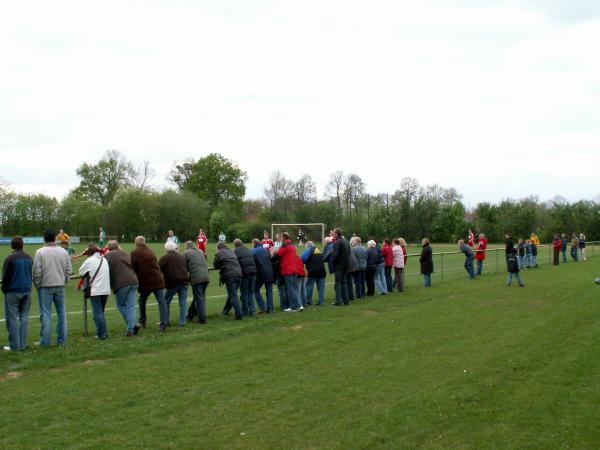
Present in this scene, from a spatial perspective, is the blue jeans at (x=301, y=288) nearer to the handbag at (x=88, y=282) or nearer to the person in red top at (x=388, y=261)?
the person in red top at (x=388, y=261)

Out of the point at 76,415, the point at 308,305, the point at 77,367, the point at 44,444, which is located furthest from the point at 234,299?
the point at 44,444

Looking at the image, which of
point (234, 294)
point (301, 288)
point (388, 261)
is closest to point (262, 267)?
point (234, 294)

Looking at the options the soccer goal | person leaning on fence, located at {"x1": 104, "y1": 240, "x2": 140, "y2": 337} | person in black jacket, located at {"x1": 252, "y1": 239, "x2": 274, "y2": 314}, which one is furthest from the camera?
the soccer goal

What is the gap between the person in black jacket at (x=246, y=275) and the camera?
13477mm

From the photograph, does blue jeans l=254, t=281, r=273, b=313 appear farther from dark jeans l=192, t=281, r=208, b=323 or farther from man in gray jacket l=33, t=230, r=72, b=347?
man in gray jacket l=33, t=230, r=72, b=347

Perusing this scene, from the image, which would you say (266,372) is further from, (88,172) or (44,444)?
(88,172)

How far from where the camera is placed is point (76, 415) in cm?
639

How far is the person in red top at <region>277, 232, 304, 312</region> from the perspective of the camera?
47.1 ft

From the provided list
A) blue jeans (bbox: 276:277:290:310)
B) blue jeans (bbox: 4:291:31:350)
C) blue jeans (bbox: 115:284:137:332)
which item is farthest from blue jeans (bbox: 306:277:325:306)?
blue jeans (bbox: 4:291:31:350)

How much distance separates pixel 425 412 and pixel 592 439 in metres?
1.63

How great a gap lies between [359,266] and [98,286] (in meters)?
8.17

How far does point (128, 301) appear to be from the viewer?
36.1ft

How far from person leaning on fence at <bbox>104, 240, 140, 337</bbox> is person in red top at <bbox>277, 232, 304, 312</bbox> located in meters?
4.31

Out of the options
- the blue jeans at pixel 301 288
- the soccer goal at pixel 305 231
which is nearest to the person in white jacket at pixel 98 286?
the blue jeans at pixel 301 288
